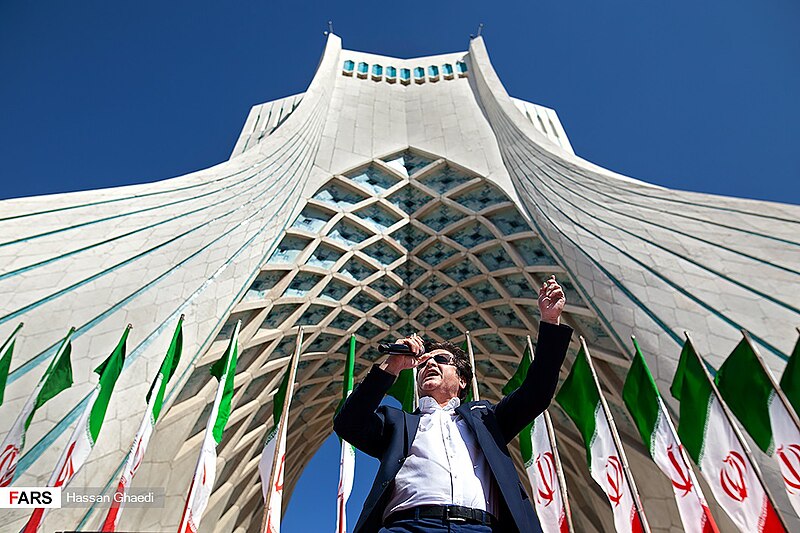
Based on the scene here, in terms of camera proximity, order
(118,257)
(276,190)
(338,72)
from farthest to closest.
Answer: (338,72)
(276,190)
(118,257)

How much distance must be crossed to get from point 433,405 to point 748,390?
5.74m

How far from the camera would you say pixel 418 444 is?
2229 mm

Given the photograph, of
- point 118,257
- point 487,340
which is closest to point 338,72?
point 487,340

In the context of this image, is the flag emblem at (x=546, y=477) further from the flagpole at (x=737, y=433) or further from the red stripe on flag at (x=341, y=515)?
the red stripe on flag at (x=341, y=515)

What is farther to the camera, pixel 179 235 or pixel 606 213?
pixel 606 213

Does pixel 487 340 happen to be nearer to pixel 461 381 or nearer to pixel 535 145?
pixel 535 145

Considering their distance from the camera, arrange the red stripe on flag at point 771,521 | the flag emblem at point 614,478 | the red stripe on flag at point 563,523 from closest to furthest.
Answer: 1. the red stripe on flag at point 771,521
2. the flag emblem at point 614,478
3. the red stripe on flag at point 563,523

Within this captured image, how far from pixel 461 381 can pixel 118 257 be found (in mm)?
7897

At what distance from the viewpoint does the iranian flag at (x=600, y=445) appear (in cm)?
664

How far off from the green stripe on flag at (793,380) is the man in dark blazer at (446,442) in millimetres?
5468

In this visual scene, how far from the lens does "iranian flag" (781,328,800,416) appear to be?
599 centimetres

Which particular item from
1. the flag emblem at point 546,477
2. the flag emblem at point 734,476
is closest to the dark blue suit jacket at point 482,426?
the flag emblem at point 734,476

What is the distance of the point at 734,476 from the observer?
19.4 feet

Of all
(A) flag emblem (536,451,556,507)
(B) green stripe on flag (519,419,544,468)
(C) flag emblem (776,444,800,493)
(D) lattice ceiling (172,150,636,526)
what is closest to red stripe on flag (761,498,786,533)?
(C) flag emblem (776,444,800,493)
